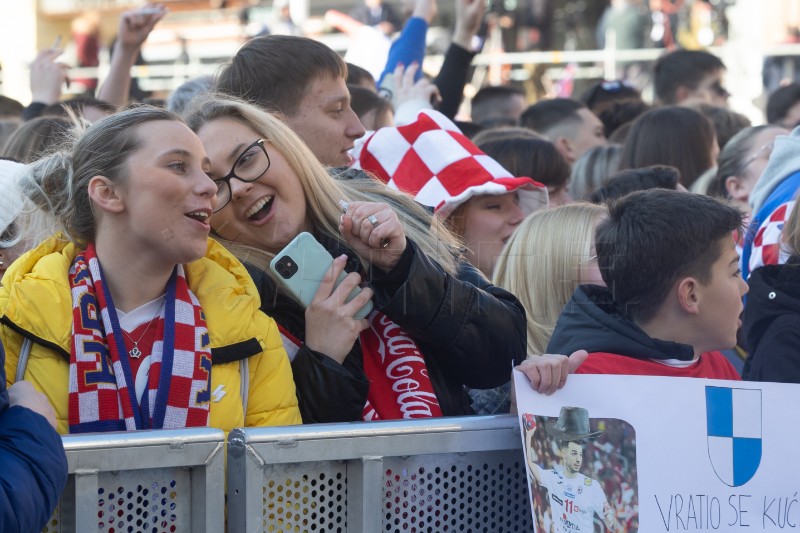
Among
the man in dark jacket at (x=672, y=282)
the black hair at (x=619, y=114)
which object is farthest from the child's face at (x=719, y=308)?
the black hair at (x=619, y=114)

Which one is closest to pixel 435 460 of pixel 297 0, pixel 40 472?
pixel 40 472

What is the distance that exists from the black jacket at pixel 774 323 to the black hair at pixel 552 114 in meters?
3.40

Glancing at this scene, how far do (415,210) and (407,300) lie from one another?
0.41 m

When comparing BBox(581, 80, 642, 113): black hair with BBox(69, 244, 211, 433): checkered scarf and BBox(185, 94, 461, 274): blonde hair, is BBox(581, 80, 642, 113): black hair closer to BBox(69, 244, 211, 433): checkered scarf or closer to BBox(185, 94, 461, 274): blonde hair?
BBox(185, 94, 461, 274): blonde hair

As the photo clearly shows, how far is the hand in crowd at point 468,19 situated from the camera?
5.59 meters

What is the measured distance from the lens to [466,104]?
42.4 ft

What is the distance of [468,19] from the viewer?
5590mm

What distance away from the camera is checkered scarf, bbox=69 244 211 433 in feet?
7.32

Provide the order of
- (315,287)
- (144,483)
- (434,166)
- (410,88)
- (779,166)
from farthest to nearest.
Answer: (410,88) → (779,166) → (434,166) → (315,287) → (144,483)

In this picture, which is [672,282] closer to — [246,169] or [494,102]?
[246,169]

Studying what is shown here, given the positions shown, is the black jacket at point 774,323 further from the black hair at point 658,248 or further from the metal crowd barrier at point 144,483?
the metal crowd barrier at point 144,483

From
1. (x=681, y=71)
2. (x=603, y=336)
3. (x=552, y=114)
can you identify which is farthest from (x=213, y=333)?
(x=681, y=71)

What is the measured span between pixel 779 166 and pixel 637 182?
66 cm

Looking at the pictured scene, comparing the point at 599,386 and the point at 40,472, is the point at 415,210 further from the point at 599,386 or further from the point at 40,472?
the point at 40,472
